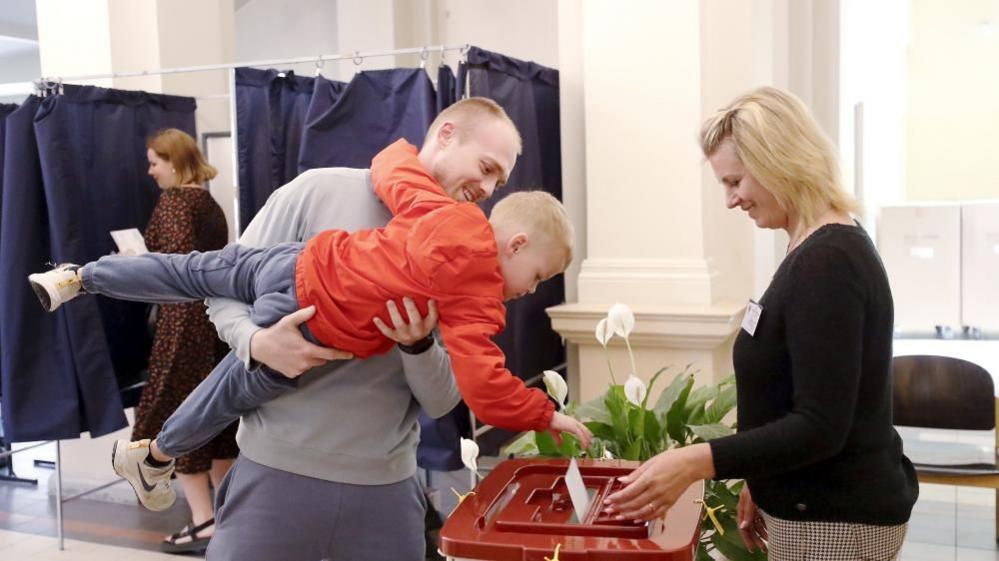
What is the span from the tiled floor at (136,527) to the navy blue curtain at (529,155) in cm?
108

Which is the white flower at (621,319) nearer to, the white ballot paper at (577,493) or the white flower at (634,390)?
the white flower at (634,390)

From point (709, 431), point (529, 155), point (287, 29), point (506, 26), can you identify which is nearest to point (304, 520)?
point (709, 431)

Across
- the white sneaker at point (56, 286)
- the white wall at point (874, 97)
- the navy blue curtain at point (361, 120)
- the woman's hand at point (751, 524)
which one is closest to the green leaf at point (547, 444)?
the woman's hand at point (751, 524)

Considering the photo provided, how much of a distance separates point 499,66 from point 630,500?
2289 millimetres

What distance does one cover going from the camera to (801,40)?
4352mm

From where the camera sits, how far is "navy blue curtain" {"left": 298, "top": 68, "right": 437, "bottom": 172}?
10.8 ft

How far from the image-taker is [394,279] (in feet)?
5.08

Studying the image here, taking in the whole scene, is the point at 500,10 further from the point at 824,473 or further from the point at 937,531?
the point at 824,473

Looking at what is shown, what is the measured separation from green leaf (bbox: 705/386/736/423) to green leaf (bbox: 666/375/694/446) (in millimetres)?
69

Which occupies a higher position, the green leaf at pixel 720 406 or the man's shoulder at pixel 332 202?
the man's shoulder at pixel 332 202

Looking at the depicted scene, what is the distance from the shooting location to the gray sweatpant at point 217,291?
1628 millimetres

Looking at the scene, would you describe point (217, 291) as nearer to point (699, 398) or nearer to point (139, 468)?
point (139, 468)

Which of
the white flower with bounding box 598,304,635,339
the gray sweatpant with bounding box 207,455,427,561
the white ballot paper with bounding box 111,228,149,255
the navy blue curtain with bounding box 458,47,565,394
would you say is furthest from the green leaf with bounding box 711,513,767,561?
the white ballot paper with bounding box 111,228,149,255

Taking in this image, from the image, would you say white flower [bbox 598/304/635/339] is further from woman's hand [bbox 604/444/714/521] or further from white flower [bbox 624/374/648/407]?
woman's hand [bbox 604/444/714/521]
